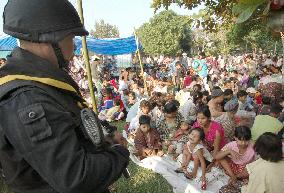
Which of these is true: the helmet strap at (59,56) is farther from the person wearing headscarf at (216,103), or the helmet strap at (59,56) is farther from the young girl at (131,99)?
the young girl at (131,99)

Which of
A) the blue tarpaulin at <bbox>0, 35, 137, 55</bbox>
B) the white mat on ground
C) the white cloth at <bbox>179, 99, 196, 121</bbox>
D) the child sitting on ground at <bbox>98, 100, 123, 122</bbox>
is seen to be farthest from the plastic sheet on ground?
the blue tarpaulin at <bbox>0, 35, 137, 55</bbox>

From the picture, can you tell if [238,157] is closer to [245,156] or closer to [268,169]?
[245,156]

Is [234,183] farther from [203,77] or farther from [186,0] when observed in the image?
[203,77]

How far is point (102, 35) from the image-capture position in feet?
201

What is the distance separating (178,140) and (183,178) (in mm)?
897

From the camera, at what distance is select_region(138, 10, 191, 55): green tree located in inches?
2032

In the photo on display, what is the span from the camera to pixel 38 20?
132cm

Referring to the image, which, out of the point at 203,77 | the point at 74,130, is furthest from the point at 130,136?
the point at 203,77

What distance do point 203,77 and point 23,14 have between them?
12.7 meters

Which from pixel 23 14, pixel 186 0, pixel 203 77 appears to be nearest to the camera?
pixel 23 14

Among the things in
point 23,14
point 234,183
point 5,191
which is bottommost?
point 234,183

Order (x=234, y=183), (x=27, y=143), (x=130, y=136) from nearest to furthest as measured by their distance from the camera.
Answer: (x=27, y=143), (x=234, y=183), (x=130, y=136)

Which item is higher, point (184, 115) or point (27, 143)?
point (27, 143)

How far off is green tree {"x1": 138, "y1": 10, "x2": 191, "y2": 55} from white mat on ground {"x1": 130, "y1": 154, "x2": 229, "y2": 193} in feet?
148
